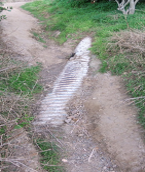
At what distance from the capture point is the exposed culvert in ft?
14.6

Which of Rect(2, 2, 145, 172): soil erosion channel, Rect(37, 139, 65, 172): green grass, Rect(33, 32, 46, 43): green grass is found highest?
Rect(33, 32, 46, 43): green grass

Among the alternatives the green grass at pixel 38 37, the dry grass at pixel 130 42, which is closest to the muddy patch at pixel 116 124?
the dry grass at pixel 130 42

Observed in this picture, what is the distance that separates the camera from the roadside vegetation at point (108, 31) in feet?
17.8

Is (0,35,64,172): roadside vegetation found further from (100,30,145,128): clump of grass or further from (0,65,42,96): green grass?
(100,30,145,128): clump of grass

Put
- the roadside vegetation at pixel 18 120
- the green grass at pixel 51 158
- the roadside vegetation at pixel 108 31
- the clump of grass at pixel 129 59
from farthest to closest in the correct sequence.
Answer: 1. the roadside vegetation at pixel 108 31
2. the clump of grass at pixel 129 59
3. the green grass at pixel 51 158
4. the roadside vegetation at pixel 18 120

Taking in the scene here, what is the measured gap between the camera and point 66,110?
15.3ft

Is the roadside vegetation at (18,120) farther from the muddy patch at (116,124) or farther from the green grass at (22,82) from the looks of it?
the muddy patch at (116,124)

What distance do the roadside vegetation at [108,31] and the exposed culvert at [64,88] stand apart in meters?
0.51

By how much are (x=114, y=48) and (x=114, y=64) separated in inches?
32.9

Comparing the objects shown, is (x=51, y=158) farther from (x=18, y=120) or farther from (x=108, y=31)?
(x=108, y=31)

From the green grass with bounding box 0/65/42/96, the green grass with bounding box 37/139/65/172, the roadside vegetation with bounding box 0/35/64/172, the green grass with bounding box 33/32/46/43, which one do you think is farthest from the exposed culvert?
the green grass with bounding box 33/32/46/43

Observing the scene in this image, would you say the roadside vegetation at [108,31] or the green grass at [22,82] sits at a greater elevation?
the roadside vegetation at [108,31]

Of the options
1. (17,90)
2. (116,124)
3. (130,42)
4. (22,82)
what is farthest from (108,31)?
(116,124)

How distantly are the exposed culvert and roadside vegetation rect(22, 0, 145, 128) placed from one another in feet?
1.67
